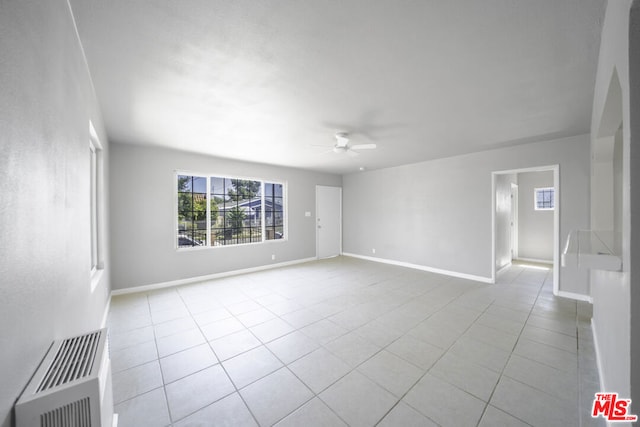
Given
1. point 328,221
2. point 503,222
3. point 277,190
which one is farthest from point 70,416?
point 503,222

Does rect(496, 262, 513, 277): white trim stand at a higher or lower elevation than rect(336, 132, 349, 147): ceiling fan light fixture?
lower

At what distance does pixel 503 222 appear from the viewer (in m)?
5.32

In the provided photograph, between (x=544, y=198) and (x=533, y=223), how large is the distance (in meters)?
0.69

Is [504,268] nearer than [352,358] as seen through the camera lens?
No

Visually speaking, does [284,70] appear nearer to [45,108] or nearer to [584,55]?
[45,108]

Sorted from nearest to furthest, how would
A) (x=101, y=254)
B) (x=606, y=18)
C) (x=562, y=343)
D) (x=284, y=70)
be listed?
1. (x=606, y=18)
2. (x=284, y=70)
3. (x=562, y=343)
4. (x=101, y=254)

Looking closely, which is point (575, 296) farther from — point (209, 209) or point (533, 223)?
point (209, 209)

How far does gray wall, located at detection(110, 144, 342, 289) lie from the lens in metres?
3.90

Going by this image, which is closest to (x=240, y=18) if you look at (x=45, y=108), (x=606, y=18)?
(x=45, y=108)

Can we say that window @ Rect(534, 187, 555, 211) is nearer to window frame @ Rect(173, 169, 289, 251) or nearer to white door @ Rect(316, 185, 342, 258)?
white door @ Rect(316, 185, 342, 258)

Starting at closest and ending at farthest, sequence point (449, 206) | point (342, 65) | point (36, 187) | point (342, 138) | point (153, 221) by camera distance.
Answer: point (36, 187) < point (342, 65) < point (342, 138) < point (153, 221) < point (449, 206)

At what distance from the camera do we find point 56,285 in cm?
116

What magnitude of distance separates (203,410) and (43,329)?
117 centimetres

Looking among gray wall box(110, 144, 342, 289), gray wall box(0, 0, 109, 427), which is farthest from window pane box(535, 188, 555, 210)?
gray wall box(0, 0, 109, 427)
